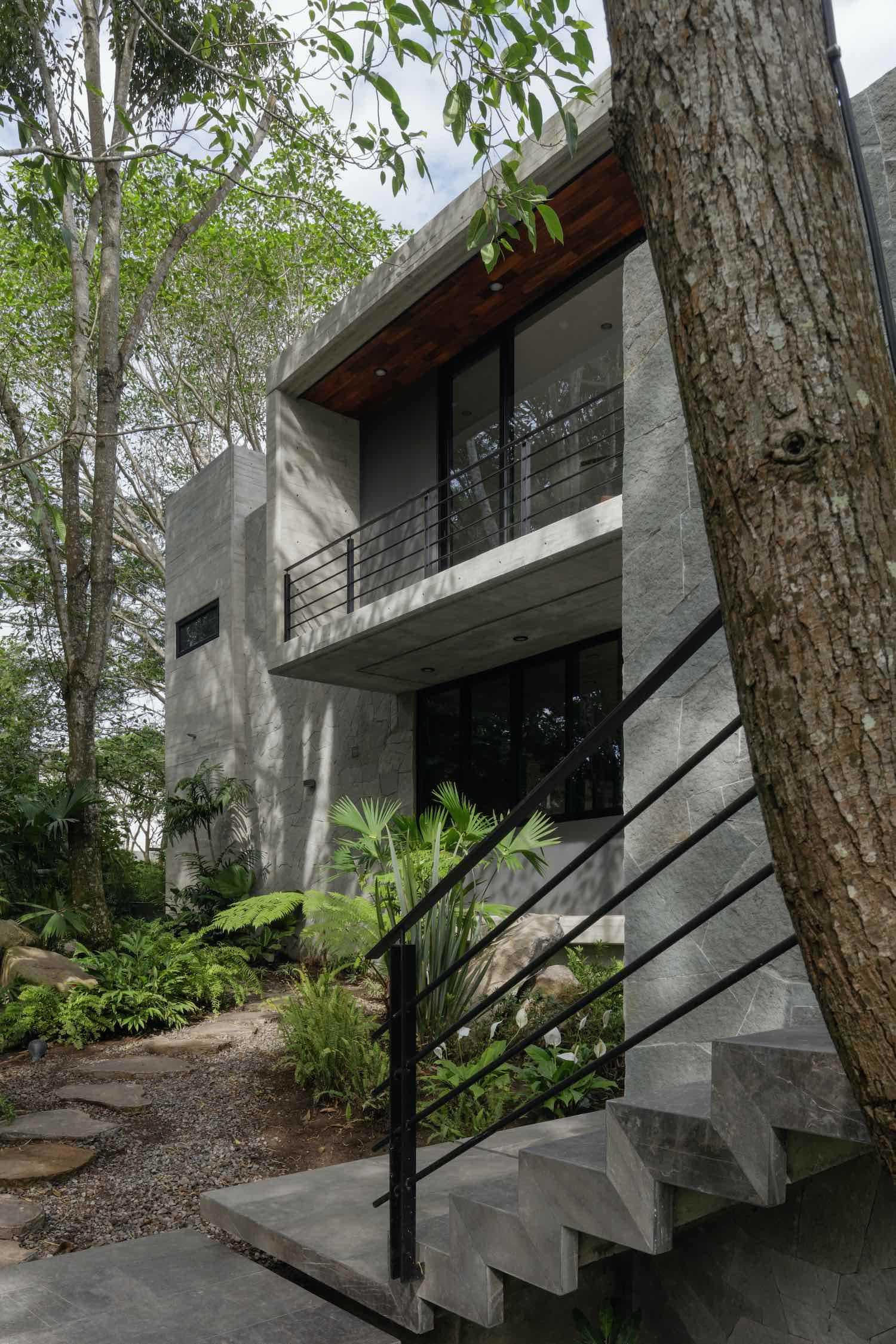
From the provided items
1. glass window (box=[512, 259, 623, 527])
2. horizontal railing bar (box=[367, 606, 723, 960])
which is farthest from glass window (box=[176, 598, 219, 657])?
horizontal railing bar (box=[367, 606, 723, 960])

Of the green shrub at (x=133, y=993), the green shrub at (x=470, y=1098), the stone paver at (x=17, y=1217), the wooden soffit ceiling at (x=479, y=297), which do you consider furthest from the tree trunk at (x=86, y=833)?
the stone paver at (x=17, y=1217)

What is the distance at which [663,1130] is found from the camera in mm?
2256

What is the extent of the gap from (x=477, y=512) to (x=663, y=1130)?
8394mm

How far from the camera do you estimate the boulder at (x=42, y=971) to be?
844 cm

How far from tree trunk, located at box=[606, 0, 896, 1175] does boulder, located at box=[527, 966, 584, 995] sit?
5.73 m

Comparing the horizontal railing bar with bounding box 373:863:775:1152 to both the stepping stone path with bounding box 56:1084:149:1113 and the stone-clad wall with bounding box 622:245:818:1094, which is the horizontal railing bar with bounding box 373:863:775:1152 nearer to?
the stone-clad wall with bounding box 622:245:818:1094

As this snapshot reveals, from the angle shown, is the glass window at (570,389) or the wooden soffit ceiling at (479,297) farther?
the glass window at (570,389)

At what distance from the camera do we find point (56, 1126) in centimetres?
553

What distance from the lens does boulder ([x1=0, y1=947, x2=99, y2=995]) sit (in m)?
8.44

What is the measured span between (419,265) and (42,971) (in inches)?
277

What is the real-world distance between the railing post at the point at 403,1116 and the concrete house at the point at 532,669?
0.22 feet

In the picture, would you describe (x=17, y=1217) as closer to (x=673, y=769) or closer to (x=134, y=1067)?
(x=134, y=1067)

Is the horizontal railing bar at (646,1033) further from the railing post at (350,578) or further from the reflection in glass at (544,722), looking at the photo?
the railing post at (350,578)

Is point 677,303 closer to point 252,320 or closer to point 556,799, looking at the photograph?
point 556,799
